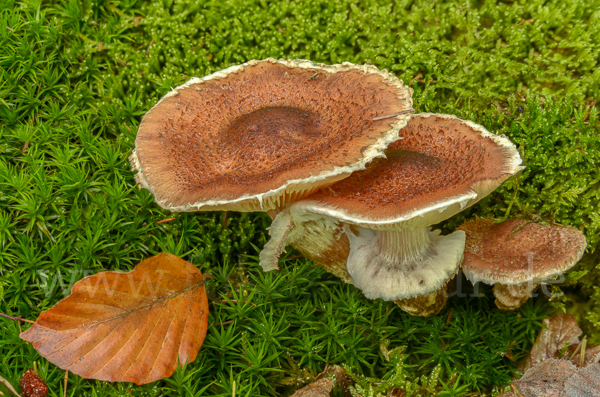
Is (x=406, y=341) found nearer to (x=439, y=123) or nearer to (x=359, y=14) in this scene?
(x=439, y=123)

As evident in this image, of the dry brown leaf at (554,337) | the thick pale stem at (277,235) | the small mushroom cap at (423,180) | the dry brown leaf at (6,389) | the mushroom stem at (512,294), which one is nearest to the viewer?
the small mushroom cap at (423,180)

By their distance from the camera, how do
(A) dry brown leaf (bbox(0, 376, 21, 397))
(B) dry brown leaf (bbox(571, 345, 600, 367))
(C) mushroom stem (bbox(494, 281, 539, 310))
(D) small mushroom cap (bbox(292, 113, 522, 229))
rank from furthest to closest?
(B) dry brown leaf (bbox(571, 345, 600, 367)), (C) mushroom stem (bbox(494, 281, 539, 310)), (A) dry brown leaf (bbox(0, 376, 21, 397)), (D) small mushroom cap (bbox(292, 113, 522, 229))

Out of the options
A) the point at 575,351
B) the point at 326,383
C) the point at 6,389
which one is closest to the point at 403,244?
the point at 326,383

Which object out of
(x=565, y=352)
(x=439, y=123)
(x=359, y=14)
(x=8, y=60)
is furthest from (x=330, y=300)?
(x=8, y=60)

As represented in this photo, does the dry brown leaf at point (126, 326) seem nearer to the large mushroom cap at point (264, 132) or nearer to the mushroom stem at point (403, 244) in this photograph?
the large mushroom cap at point (264, 132)

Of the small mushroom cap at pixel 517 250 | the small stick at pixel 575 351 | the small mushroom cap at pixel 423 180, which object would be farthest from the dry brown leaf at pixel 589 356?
the small mushroom cap at pixel 423 180

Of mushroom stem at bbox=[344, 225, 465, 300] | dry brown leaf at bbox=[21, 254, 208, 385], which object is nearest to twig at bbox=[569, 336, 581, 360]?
mushroom stem at bbox=[344, 225, 465, 300]

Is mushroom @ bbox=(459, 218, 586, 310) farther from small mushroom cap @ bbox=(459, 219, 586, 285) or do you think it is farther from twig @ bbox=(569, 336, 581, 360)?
twig @ bbox=(569, 336, 581, 360)
